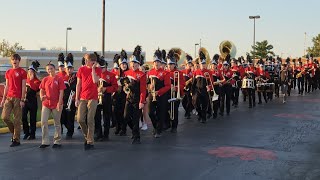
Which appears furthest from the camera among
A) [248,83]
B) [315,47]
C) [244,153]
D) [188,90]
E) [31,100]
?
[315,47]

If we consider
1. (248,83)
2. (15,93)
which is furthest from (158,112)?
(248,83)

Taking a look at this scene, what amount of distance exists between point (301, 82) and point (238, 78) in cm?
979

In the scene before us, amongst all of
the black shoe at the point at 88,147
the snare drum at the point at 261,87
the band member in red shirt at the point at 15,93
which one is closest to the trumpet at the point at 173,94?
the black shoe at the point at 88,147

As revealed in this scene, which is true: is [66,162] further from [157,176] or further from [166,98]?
[166,98]

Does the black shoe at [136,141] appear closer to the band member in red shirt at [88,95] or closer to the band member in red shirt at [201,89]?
the band member in red shirt at [88,95]

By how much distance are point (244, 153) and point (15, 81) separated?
4.85m

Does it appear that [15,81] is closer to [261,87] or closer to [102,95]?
[102,95]

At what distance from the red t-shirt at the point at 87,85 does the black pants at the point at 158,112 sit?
196cm

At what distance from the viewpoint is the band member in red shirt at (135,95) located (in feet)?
31.8

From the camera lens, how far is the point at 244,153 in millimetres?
8570

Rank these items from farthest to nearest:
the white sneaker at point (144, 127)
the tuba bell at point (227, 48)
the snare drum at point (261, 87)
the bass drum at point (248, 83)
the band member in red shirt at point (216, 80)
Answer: the tuba bell at point (227, 48), the snare drum at point (261, 87), the bass drum at point (248, 83), the band member in red shirt at point (216, 80), the white sneaker at point (144, 127)

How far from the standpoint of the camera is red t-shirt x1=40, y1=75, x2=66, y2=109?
9227 millimetres

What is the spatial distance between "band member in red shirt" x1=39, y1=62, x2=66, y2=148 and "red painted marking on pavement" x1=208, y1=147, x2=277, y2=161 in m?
3.12

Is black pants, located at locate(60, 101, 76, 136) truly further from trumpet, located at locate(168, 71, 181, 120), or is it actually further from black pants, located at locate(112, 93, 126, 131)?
trumpet, located at locate(168, 71, 181, 120)
